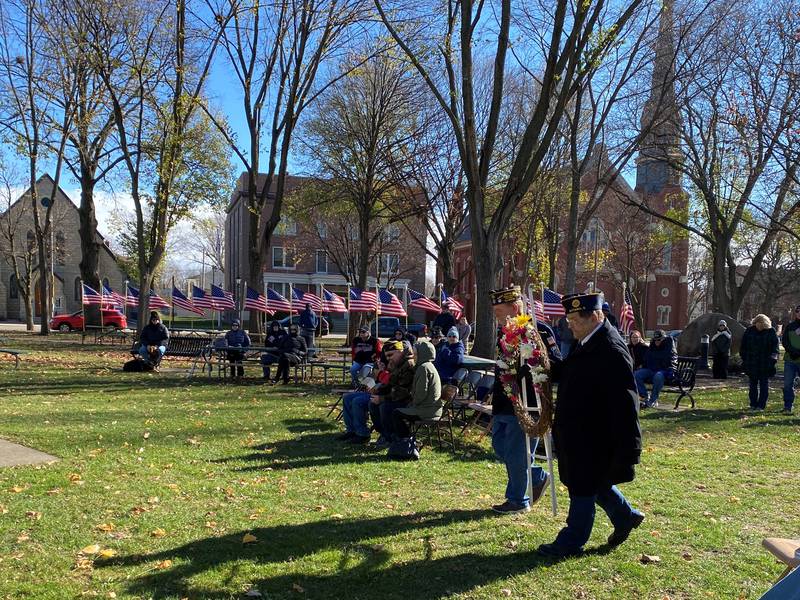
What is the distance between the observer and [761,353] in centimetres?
1248

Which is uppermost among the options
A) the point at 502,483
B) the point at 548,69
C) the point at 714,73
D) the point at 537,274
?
the point at 714,73

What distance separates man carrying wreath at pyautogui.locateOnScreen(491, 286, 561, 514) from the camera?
18.6 ft

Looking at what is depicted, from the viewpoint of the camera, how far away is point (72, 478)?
6.68 meters

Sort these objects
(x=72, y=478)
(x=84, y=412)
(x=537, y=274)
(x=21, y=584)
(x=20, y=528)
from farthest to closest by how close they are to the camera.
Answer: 1. (x=537, y=274)
2. (x=84, y=412)
3. (x=72, y=478)
4. (x=20, y=528)
5. (x=21, y=584)

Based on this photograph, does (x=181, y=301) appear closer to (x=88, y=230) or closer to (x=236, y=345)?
(x=236, y=345)

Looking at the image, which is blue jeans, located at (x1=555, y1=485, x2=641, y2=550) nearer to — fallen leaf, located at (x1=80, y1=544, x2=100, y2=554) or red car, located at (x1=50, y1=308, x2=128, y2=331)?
fallen leaf, located at (x1=80, y1=544, x2=100, y2=554)

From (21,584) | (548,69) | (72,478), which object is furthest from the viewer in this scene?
(548,69)

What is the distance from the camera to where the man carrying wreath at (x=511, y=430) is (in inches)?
224

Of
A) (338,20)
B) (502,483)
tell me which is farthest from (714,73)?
(502,483)

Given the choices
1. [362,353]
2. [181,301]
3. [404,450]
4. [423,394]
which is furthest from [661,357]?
[181,301]

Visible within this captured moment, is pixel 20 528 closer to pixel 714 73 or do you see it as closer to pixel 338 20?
pixel 338 20

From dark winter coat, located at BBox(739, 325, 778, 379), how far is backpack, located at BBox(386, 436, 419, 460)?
A: 25.7 feet

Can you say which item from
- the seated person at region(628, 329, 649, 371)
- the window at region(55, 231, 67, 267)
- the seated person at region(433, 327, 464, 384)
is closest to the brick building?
the window at region(55, 231, 67, 267)

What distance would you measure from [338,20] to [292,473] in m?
16.8
